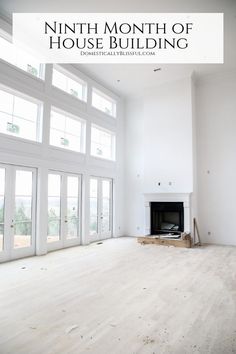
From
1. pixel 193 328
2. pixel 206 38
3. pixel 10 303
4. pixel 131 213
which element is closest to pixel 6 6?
pixel 206 38

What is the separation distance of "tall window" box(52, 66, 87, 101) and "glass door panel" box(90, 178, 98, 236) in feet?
8.59

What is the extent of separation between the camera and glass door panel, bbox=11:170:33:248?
6.02m

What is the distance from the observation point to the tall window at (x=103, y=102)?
29.2 feet

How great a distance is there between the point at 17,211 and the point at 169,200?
4.55m

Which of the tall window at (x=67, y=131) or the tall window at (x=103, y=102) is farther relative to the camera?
the tall window at (x=103, y=102)

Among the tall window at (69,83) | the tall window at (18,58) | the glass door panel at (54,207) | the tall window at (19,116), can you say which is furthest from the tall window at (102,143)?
the tall window at (18,58)

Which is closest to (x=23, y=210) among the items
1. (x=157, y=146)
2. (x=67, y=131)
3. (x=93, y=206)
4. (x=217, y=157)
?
(x=67, y=131)

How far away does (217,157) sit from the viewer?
27.5 feet

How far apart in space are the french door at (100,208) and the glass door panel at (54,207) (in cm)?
146

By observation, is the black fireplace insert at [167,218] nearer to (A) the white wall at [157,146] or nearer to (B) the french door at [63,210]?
(A) the white wall at [157,146]

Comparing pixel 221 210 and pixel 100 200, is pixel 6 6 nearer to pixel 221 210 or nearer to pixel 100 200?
pixel 100 200

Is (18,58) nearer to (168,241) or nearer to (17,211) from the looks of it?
(17,211)

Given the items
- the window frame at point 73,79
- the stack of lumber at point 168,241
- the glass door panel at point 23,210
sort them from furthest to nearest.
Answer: the stack of lumber at point 168,241 < the window frame at point 73,79 < the glass door panel at point 23,210

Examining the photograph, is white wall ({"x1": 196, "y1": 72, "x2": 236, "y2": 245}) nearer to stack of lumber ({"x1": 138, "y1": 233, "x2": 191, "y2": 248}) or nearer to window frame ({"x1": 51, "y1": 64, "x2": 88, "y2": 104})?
stack of lumber ({"x1": 138, "y1": 233, "x2": 191, "y2": 248})
